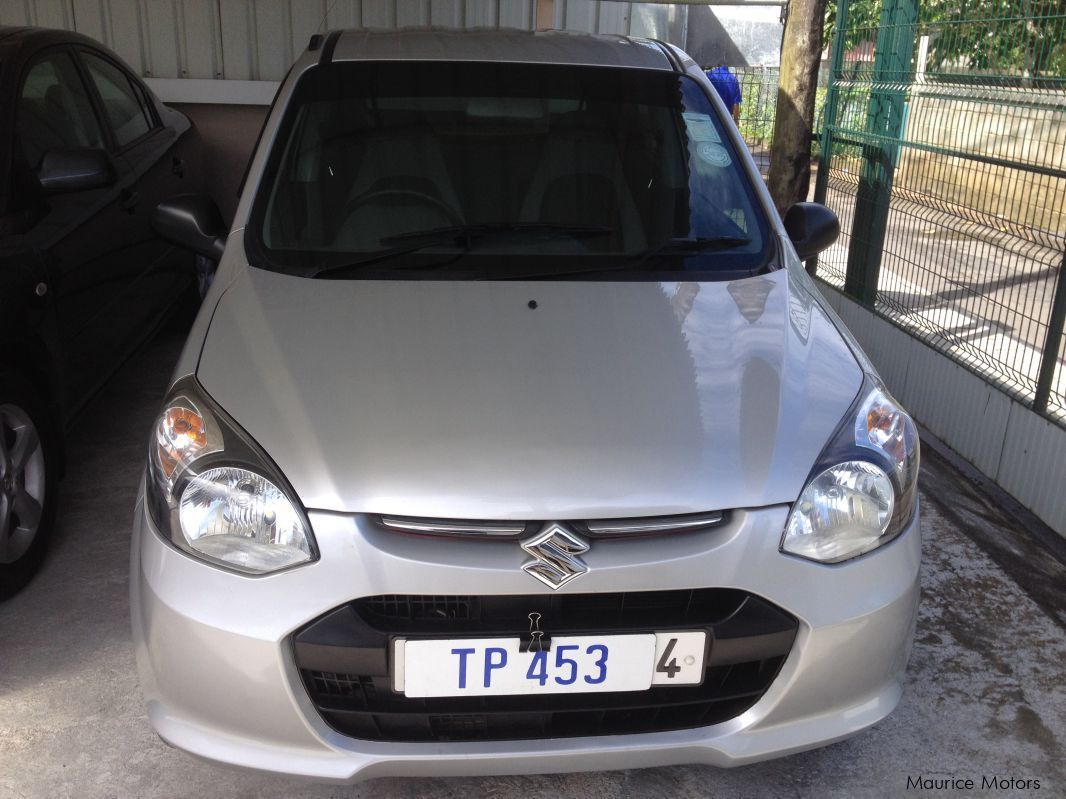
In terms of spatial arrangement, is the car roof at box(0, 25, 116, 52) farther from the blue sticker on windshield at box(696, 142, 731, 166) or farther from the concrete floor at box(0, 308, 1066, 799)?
the blue sticker on windshield at box(696, 142, 731, 166)

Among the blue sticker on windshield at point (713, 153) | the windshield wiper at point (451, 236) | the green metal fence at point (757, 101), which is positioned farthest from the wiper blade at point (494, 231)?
the green metal fence at point (757, 101)

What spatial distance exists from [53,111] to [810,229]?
269cm

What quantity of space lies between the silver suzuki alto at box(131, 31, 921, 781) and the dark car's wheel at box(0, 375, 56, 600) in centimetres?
90

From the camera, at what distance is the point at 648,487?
1822 mm

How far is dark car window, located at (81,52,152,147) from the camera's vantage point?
4262 mm

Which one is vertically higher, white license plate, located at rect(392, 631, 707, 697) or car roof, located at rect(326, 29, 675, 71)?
car roof, located at rect(326, 29, 675, 71)

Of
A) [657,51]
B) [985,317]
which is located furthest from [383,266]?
[985,317]

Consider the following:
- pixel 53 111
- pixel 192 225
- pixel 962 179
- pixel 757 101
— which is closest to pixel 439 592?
pixel 192 225

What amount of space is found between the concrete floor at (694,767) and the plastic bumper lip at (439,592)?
11.7 inches

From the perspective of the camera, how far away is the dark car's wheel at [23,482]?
2.86 meters

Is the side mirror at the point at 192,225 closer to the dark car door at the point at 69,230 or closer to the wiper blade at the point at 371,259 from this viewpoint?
the dark car door at the point at 69,230

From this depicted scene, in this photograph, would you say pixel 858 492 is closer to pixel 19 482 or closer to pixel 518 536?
pixel 518 536

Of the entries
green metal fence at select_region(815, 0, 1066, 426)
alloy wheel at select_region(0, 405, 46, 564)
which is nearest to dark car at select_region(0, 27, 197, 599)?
alloy wheel at select_region(0, 405, 46, 564)

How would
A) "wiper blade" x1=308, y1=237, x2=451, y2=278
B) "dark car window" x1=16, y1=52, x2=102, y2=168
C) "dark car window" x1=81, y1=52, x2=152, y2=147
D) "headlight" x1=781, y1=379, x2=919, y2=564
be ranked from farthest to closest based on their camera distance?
"dark car window" x1=81, y1=52, x2=152, y2=147 < "dark car window" x1=16, y1=52, x2=102, y2=168 < "wiper blade" x1=308, y1=237, x2=451, y2=278 < "headlight" x1=781, y1=379, x2=919, y2=564
